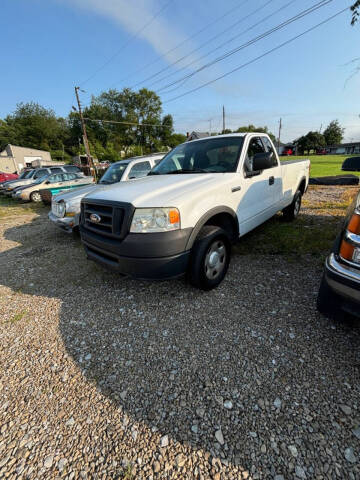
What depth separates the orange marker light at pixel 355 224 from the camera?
1.60 meters

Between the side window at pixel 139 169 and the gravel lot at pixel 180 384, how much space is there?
12.0ft

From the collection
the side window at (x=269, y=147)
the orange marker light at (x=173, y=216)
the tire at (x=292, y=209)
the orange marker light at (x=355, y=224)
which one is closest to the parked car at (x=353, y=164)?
the orange marker light at (x=355, y=224)

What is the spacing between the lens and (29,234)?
615 centimetres

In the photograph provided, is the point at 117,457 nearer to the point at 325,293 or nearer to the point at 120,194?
the point at 325,293

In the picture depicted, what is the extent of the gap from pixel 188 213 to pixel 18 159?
172 feet

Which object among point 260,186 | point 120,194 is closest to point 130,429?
point 120,194

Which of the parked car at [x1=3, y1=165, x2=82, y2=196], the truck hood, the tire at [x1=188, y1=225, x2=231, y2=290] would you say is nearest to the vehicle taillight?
the tire at [x1=188, y1=225, x2=231, y2=290]

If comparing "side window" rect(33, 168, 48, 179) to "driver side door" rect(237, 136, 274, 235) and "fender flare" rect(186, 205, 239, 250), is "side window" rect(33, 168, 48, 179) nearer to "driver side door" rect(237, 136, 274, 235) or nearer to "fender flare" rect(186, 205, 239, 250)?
"driver side door" rect(237, 136, 274, 235)

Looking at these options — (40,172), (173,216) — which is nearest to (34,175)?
(40,172)

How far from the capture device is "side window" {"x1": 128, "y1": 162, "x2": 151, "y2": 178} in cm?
569

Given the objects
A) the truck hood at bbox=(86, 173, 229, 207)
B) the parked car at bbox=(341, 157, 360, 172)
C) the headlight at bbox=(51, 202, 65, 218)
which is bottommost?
the headlight at bbox=(51, 202, 65, 218)

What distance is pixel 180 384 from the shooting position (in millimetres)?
1718

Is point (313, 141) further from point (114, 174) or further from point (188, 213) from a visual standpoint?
point (188, 213)

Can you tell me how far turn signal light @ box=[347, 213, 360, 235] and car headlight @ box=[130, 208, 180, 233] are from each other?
1.45 m
